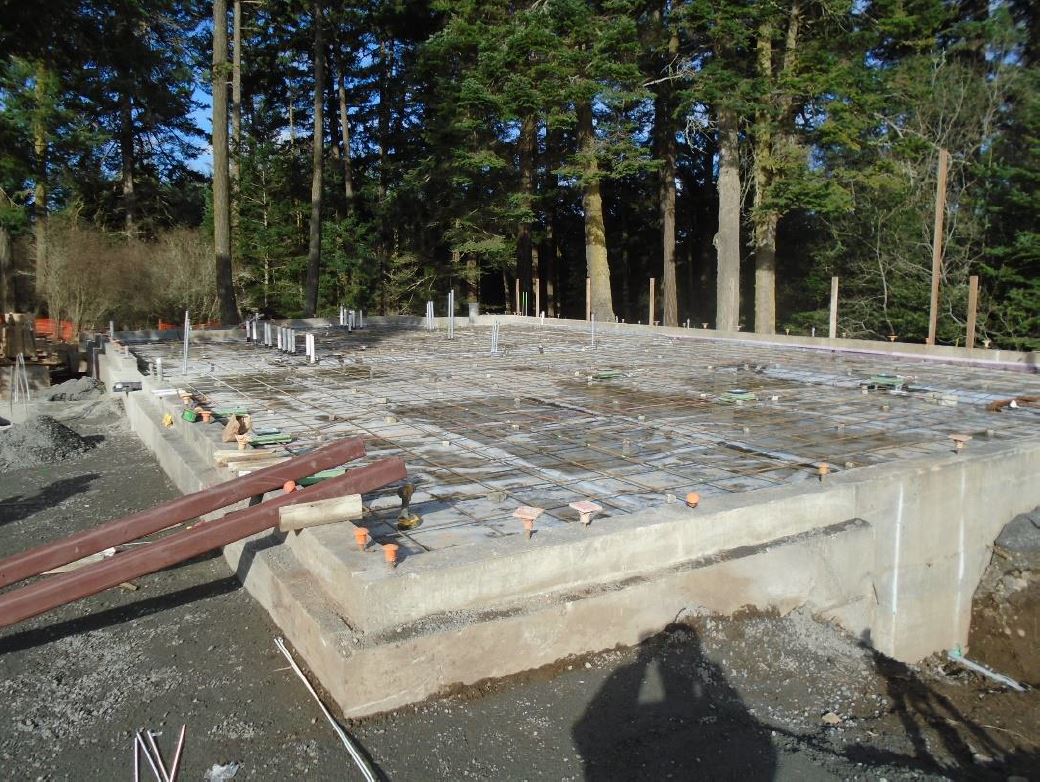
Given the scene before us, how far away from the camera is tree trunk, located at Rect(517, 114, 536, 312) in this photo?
2455 centimetres

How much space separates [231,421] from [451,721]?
340 centimetres

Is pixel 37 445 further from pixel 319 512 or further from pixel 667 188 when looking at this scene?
pixel 667 188

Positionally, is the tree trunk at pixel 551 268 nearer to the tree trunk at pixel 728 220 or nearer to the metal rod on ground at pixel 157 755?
the tree trunk at pixel 728 220

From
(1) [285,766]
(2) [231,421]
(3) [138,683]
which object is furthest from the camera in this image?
(2) [231,421]

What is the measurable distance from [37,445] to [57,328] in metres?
13.3

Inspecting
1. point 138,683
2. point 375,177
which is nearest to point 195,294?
point 375,177

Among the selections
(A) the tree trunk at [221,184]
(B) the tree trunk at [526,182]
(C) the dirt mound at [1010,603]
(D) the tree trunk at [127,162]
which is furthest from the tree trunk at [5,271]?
(C) the dirt mound at [1010,603]

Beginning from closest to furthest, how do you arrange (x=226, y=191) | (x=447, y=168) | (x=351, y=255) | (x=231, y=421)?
(x=231, y=421) → (x=226, y=191) → (x=447, y=168) → (x=351, y=255)

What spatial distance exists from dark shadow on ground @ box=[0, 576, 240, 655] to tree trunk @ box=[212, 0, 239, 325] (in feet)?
48.6

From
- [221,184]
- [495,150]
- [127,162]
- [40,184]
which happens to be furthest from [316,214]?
[40,184]

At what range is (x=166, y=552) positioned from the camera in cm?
332

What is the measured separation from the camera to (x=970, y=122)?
18719 millimetres

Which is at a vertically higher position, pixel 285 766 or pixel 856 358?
pixel 856 358

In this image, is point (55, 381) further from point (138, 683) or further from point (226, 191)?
point (138, 683)
